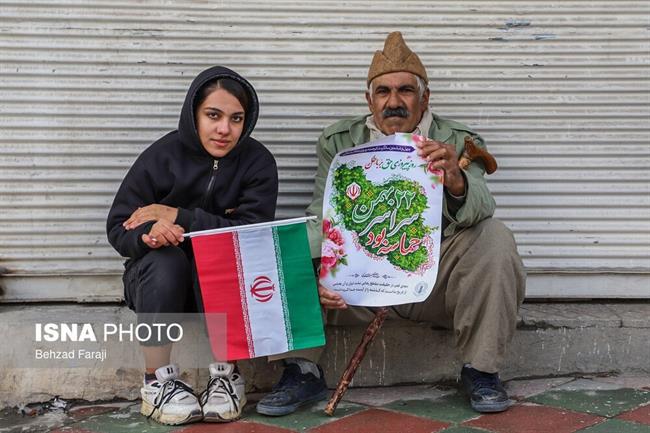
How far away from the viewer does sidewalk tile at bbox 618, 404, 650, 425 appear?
3.34 m

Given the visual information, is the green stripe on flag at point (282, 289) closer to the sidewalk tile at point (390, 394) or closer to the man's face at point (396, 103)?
the sidewalk tile at point (390, 394)

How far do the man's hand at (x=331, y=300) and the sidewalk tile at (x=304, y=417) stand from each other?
382 millimetres

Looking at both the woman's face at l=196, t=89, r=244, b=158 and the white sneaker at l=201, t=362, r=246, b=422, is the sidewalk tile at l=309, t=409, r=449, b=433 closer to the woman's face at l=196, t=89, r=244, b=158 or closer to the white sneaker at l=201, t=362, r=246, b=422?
the white sneaker at l=201, t=362, r=246, b=422

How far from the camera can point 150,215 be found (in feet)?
11.3

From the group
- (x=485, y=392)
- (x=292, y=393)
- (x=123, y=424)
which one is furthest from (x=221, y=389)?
(x=485, y=392)

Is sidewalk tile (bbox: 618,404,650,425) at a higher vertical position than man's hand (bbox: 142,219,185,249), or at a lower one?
lower

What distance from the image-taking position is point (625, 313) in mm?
4035

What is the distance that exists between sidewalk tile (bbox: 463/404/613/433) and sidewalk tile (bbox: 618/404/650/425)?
10cm

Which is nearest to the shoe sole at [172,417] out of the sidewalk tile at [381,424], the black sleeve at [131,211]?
the sidewalk tile at [381,424]

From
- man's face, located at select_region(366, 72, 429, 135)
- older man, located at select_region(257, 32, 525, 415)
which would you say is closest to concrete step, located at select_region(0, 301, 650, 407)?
older man, located at select_region(257, 32, 525, 415)

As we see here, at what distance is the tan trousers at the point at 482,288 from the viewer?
343cm

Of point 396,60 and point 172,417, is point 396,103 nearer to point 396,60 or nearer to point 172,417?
point 396,60

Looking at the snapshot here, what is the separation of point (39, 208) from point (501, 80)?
2.00 m

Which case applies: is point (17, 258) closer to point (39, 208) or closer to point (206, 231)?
point (39, 208)
